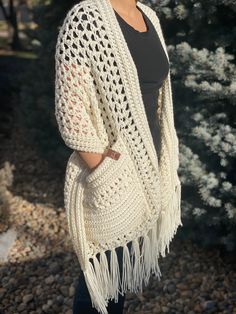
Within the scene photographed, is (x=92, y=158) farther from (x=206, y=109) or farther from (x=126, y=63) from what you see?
(x=206, y=109)

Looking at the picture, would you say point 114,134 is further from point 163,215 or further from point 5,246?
point 5,246

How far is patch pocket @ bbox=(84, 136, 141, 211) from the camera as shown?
169cm

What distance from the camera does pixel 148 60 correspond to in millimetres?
1729

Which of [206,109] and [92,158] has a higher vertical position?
[92,158]

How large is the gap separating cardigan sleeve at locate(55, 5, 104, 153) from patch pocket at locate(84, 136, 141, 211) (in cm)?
7

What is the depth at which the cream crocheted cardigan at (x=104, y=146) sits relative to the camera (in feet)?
5.22

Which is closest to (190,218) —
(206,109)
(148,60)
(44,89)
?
(206,109)

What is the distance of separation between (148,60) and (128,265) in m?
0.81

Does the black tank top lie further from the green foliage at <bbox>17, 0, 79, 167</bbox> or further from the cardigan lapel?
the green foliage at <bbox>17, 0, 79, 167</bbox>

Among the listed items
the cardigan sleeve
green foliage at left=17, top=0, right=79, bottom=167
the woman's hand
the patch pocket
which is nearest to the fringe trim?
the patch pocket

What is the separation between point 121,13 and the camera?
1.71 meters

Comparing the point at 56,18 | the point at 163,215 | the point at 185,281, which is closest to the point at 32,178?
the point at 56,18

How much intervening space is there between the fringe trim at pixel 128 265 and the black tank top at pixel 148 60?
42 centimetres

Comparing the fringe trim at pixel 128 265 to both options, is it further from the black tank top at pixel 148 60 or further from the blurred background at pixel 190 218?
the blurred background at pixel 190 218
